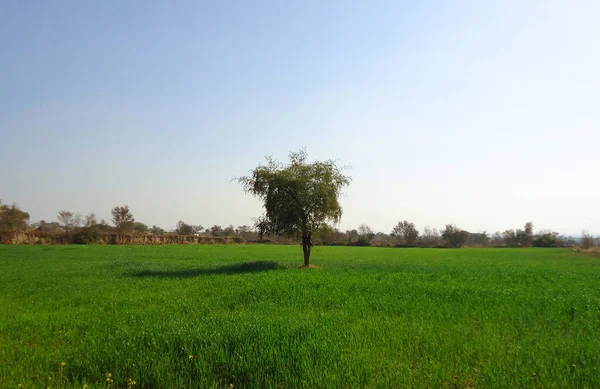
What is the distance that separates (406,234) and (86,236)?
334 feet

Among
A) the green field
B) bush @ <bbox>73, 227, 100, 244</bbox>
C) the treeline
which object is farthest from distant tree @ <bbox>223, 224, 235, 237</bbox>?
the green field

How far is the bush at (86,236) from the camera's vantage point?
79062mm

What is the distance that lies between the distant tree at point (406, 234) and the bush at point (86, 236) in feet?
310

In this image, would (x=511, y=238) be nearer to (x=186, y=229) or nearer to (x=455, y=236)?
(x=455, y=236)

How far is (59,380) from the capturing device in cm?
632

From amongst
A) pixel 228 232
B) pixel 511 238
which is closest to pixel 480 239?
pixel 511 238

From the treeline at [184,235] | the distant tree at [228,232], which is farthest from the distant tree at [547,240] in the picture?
the distant tree at [228,232]

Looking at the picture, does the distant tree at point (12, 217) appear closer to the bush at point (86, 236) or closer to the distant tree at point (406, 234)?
the bush at point (86, 236)

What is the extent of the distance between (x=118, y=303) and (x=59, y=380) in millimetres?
7517

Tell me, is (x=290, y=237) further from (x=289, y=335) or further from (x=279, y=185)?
(x=289, y=335)

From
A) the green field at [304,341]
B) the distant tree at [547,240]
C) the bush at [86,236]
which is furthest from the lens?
the distant tree at [547,240]

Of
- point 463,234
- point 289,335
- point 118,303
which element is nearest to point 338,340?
point 289,335

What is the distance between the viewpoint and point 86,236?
261ft

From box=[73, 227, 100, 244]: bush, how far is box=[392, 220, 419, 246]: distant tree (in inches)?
3723
